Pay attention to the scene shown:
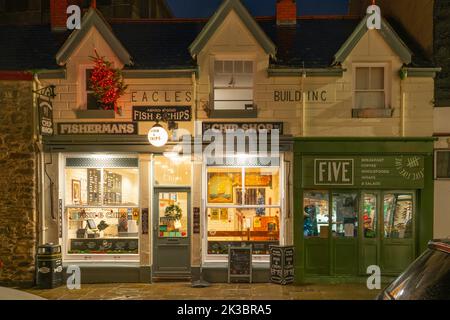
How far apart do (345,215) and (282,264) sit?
2.16m

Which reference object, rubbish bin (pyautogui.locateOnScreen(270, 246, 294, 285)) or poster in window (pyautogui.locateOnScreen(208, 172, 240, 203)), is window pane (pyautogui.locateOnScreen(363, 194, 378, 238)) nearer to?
rubbish bin (pyautogui.locateOnScreen(270, 246, 294, 285))

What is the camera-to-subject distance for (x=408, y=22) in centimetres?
1341

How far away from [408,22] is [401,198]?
16.8 ft

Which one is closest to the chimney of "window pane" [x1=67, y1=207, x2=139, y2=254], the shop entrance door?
the shop entrance door

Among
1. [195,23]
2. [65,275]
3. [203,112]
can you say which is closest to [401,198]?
[203,112]

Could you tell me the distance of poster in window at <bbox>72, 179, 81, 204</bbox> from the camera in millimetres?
12508

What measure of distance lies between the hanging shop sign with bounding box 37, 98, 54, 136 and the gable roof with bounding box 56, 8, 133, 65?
49.6 inches

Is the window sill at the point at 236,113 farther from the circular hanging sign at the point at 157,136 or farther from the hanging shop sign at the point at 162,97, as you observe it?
the circular hanging sign at the point at 157,136

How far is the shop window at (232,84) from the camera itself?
40.6ft

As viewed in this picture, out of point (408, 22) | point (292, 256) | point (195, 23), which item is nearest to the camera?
point (292, 256)

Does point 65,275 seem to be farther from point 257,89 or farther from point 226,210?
point 257,89

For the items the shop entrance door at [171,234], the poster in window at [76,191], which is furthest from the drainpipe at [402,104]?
the poster in window at [76,191]

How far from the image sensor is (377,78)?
40.8 ft

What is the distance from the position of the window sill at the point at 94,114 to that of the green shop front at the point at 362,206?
4.91 meters
